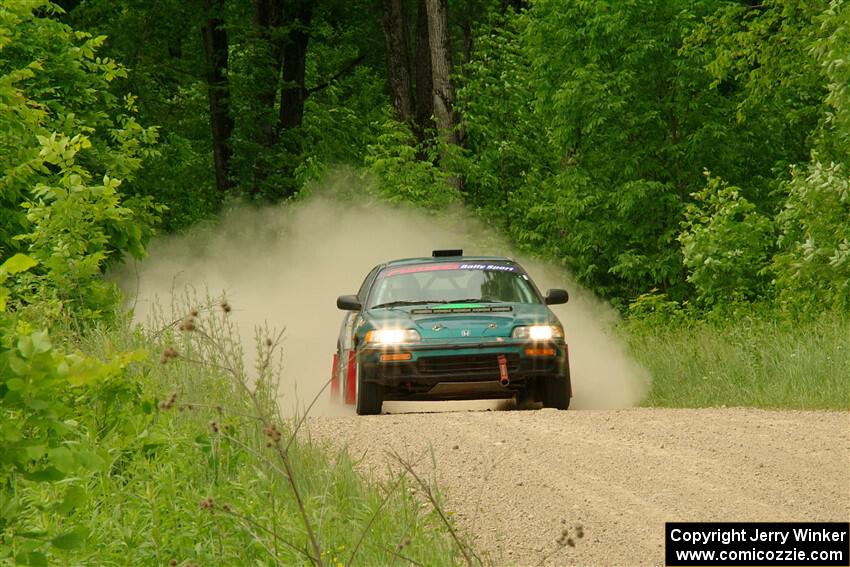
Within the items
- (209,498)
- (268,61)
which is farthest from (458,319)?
(268,61)

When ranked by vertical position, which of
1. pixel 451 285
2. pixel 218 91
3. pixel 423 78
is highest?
pixel 218 91

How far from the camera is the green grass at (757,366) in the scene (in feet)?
46.3

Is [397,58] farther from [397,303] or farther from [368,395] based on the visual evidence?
[368,395]

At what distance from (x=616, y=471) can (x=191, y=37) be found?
35868 mm

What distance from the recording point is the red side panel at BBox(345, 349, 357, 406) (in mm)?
13594

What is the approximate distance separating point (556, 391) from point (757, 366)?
3.23 m

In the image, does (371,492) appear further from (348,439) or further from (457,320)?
(457,320)

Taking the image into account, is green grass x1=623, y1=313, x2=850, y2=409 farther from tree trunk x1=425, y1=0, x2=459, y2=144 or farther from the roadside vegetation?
tree trunk x1=425, y1=0, x2=459, y2=144

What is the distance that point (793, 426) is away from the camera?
11.6 m

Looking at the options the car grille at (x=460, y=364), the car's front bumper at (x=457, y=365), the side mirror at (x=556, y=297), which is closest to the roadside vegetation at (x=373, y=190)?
the car's front bumper at (x=457, y=365)

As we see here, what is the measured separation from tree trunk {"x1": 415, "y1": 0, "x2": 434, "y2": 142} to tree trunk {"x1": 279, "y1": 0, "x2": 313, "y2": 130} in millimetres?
3726

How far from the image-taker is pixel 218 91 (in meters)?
37.5

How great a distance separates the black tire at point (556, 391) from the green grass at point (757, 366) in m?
2.13

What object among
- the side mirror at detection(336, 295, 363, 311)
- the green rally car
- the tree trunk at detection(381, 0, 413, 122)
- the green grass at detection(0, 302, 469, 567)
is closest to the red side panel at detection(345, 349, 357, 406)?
the green rally car
